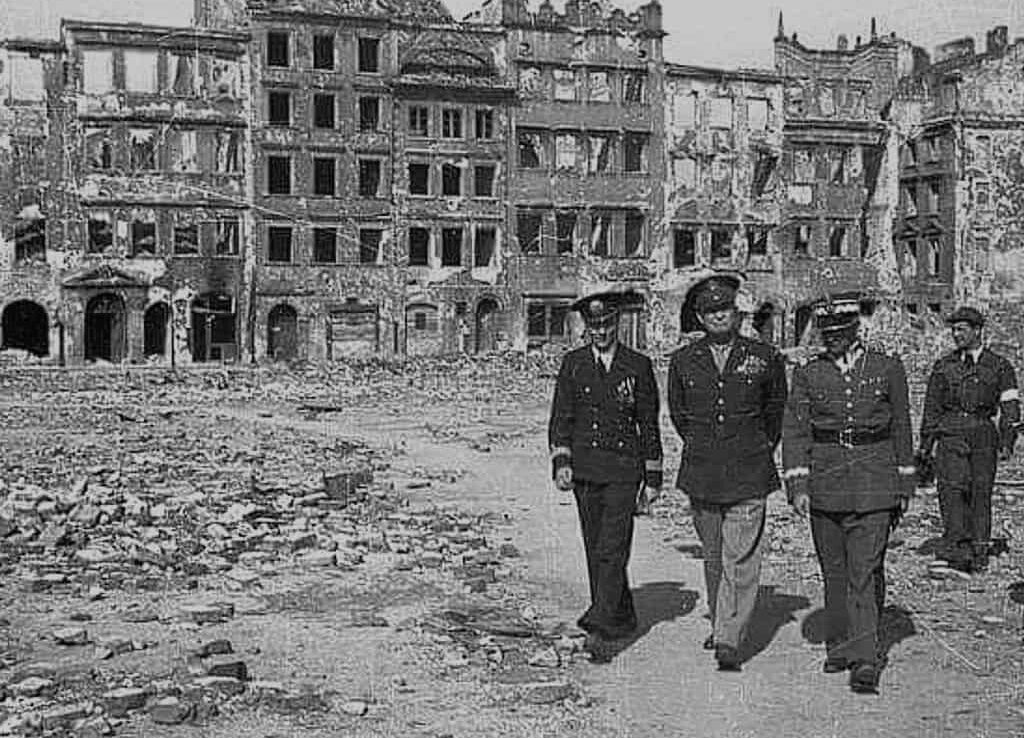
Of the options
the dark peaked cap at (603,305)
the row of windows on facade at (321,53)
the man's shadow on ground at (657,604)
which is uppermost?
the row of windows on facade at (321,53)

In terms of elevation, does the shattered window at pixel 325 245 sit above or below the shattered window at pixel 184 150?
below

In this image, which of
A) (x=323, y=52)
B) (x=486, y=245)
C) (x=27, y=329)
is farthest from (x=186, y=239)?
(x=486, y=245)

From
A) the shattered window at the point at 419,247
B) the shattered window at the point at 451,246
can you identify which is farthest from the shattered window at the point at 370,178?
the shattered window at the point at 451,246

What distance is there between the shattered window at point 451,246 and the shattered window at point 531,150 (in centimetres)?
377

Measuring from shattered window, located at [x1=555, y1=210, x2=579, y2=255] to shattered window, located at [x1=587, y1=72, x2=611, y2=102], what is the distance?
4.62 metres

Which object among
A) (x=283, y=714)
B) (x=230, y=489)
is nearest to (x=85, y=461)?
(x=230, y=489)

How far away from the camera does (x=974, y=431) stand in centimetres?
1096

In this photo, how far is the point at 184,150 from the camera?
1905 inches

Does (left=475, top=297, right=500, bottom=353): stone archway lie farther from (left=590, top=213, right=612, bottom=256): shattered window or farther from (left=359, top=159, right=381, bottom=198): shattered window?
(left=359, top=159, right=381, bottom=198): shattered window

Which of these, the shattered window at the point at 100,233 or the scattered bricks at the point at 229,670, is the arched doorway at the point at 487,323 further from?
the scattered bricks at the point at 229,670

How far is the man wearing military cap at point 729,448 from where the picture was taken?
7984 millimetres

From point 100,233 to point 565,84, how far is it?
18404 mm

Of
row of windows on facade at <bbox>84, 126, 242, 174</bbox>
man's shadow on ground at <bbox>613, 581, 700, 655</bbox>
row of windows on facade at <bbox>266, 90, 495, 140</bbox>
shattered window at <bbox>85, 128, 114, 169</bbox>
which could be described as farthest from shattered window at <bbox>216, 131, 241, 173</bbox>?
man's shadow on ground at <bbox>613, 581, 700, 655</bbox>

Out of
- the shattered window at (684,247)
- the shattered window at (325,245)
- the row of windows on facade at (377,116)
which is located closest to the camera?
the row of windows on facade at (377,116)
